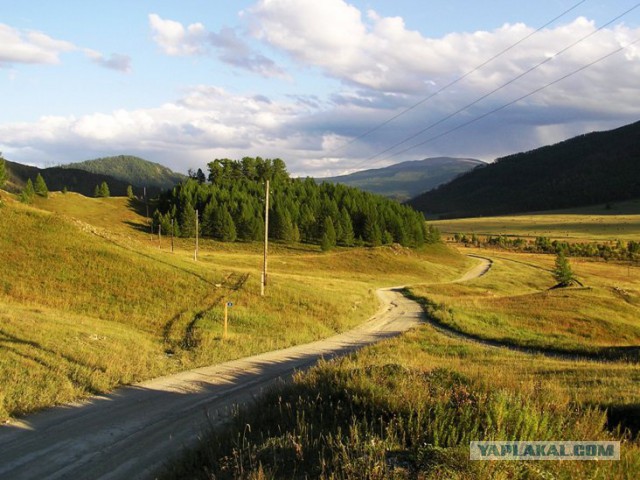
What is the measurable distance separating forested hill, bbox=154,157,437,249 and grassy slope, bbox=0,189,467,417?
219 ft

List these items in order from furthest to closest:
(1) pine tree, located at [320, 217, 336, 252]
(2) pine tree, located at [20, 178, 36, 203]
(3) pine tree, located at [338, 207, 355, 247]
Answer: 1. (3) pine tree, located at [338, 207, 355, 247]
2. (2) pine tree, located at [20, 178, 36, 203]
3. (1) pine tree, located at [320, 217, 336, 252]

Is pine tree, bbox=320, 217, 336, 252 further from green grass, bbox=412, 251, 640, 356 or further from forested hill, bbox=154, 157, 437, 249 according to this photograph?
green grass, bbox=412, 251, 640, 356

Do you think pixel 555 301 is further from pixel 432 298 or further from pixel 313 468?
pixel 313 468

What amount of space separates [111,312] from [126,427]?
2000 cm

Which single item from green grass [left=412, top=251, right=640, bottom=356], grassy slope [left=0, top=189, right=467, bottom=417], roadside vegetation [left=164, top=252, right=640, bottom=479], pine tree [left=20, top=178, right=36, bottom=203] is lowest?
green grass [left=412, top=251, right=640, bottom=356]

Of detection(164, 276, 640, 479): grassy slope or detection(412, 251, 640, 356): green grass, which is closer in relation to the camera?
detection(164, 276, 640, 479): grassy slope

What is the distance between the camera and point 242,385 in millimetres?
15156

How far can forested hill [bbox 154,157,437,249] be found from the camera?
117 metres

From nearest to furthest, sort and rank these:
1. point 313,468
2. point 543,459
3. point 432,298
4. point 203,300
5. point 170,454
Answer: point 543,459 < point 313,468 < point 170,454 < point 203,300 < point 432,298

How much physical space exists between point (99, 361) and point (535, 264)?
100261 millimetres

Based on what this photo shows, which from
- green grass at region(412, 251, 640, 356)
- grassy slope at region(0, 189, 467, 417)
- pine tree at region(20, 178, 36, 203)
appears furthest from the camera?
pine tree at region(20, 178, 36, 203)

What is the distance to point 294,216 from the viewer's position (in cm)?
12350

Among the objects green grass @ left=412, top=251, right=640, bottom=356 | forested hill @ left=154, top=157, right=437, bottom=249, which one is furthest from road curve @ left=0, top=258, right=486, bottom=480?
forested hill @ left=154, top=157, right=437, bottom=249

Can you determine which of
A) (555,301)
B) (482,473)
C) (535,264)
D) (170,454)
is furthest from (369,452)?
(535,264)
